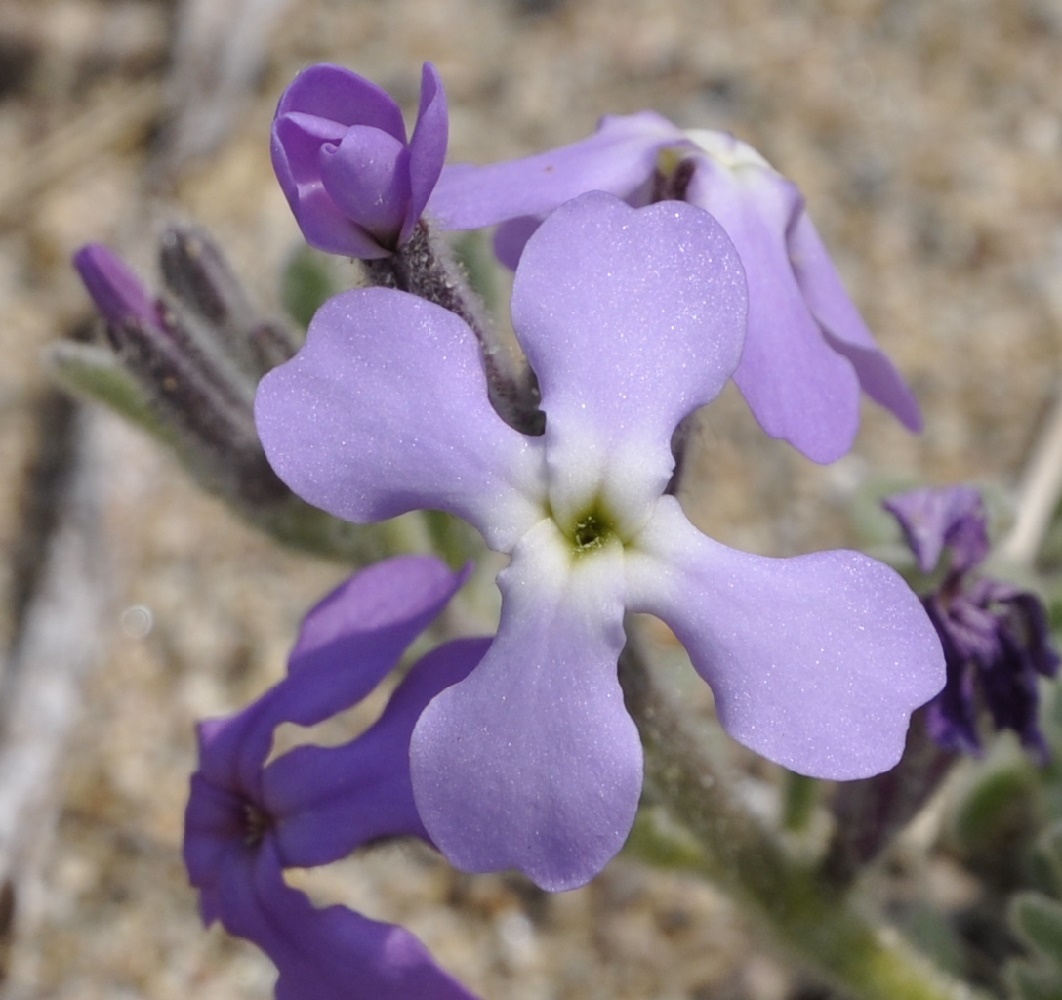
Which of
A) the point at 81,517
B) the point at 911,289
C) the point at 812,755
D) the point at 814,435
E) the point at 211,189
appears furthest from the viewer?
the point at 211,189

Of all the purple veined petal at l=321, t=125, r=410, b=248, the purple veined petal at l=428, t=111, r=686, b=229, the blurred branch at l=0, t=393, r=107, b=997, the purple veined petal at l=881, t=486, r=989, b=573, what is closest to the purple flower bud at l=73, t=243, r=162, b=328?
the purple veined petal at l=428, t=111, r=686, b=229

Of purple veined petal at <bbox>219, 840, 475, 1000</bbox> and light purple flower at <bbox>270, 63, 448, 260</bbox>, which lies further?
purple veined petal at <bbox>219, 840, 475, 1000</bbox>

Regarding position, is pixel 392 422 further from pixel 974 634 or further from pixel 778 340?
pixel 974 634

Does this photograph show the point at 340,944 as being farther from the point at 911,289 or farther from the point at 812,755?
the point at 911,289

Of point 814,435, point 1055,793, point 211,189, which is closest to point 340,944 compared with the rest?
point 814,435

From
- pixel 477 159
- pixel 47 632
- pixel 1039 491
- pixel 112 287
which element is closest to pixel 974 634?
pixel 112 287

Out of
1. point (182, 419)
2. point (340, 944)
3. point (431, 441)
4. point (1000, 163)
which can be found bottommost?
point (1000, 163)

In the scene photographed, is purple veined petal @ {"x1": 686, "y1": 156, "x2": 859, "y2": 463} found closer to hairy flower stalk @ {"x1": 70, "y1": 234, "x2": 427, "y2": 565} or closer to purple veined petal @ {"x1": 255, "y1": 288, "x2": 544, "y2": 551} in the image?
purple veined petal @ {"x1": 255, "y1": 288, "x2": 544, "y2": 551}

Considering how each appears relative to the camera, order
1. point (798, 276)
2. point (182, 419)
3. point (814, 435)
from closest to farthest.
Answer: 1. point (814, 435)
2. point (798, 276)
3. point (182, 419)
